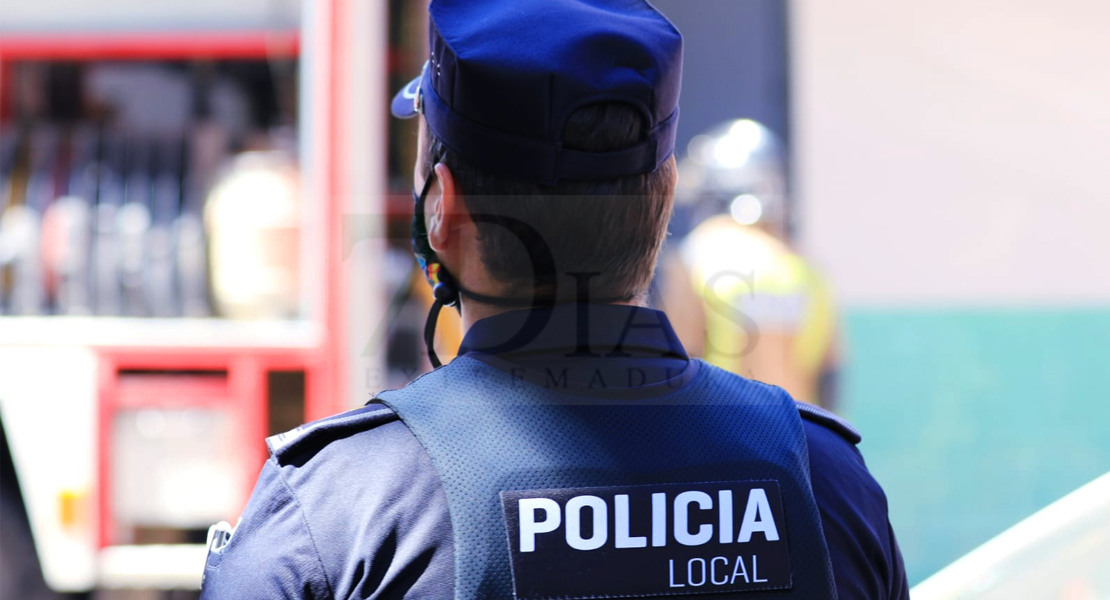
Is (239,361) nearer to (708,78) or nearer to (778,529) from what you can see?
(778,529)

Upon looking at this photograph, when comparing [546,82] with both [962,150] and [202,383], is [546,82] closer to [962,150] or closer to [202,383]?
[202,383]

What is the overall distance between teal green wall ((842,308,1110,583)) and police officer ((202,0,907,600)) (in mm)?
2975

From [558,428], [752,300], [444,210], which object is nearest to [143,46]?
[752,300]

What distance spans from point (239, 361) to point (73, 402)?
0.46 meters

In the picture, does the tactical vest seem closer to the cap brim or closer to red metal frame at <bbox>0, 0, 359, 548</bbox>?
the cap brim

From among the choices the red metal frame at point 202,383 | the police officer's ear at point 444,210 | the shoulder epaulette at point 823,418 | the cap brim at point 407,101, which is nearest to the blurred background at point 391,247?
the red metal frame at point 202,383

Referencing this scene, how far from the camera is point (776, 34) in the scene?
4289 millimetres

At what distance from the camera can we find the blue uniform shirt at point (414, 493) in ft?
2.47

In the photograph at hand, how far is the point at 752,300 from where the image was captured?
121 inches

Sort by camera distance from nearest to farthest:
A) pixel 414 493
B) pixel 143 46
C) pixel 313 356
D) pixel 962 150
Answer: pixel 414 493 < pixel 313 356 < pixel 143 46 < pixel 962 150

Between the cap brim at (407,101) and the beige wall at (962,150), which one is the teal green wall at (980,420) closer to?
the beige wall at (962,150)

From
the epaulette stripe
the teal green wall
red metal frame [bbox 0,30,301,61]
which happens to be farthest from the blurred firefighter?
the epaulette stripe

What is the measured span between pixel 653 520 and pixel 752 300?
7.61ft

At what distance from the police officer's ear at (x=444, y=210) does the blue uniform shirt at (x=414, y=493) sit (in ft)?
0.28
